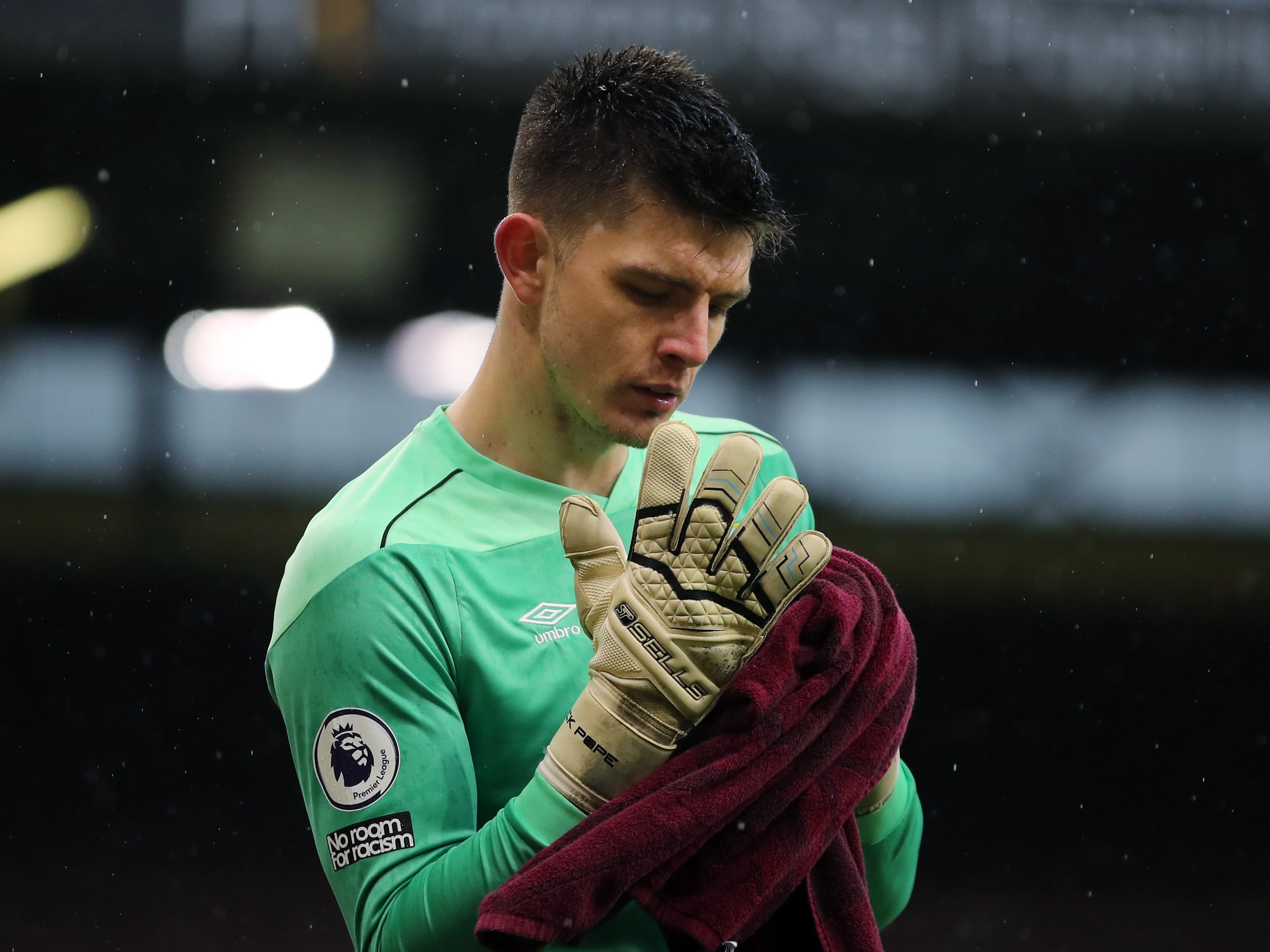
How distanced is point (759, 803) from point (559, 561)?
0.23 meters

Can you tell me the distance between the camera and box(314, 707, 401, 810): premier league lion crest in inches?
26.8

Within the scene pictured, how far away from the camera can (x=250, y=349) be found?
2082 mm

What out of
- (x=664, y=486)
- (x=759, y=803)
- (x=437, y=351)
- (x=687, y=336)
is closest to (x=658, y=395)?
(x=687, y=336)

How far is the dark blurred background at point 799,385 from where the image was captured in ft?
6.68

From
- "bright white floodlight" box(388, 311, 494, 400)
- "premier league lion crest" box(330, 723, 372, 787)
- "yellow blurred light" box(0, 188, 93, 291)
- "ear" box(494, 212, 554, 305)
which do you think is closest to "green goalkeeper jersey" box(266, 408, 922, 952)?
"premier league lion crest" box(330, 723, 372, 787)

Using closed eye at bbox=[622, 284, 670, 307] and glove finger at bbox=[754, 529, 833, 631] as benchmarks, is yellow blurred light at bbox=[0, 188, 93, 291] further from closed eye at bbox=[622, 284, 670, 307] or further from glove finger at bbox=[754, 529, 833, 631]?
glove finger at bbox=[754, 529, 833, 631]

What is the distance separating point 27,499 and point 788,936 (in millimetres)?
1803

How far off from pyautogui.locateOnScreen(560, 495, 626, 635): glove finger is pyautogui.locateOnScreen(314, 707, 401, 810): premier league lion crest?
14 centimetres

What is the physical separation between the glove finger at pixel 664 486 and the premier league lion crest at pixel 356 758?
0.19 m

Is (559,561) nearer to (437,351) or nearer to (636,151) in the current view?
(636,151)

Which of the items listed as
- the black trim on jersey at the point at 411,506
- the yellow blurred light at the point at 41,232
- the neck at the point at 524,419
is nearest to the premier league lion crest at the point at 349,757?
the black trim on jersey at the point at 411,506

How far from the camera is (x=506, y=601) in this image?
0.76 m

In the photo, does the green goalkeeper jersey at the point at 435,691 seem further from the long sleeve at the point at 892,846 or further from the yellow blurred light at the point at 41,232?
the yellow blurred light at the point at 41,232

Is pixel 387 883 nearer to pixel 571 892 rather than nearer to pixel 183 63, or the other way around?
pixel 571 892
